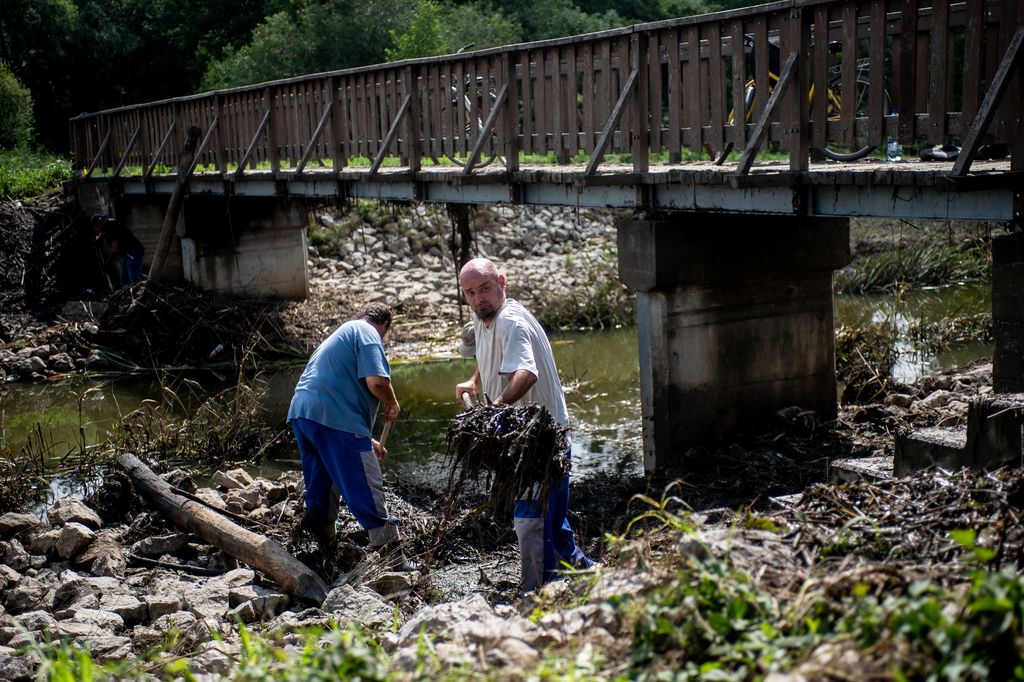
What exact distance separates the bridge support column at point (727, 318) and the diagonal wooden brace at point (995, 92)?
10.5ft

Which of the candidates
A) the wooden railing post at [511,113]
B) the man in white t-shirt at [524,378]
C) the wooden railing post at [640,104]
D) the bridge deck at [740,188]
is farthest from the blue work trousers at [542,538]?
the wooden railing post at [511,113]

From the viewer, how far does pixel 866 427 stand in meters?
9.15

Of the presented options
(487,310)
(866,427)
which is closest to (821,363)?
(866,427)

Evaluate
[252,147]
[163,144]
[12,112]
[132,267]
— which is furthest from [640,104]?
[12,112]

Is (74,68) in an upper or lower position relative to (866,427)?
upper

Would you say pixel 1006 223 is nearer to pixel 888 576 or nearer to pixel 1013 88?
pixel 1013 88

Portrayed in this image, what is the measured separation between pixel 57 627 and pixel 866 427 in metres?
7.45

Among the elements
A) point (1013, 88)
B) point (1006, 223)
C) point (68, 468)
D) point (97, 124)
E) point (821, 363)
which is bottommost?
point (68, 468)

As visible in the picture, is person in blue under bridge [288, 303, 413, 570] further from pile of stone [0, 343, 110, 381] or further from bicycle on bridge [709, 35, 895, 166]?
pile of stone [0, 343, 110, 381]

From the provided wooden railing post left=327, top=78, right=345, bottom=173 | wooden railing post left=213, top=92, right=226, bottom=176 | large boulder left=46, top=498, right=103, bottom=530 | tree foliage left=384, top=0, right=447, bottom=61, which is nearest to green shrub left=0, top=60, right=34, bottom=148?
tree foliage left=384, top=0, right=447, bottom=61

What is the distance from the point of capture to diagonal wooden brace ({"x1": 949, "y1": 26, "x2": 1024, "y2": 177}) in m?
5.20

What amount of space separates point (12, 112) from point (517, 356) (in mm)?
32219

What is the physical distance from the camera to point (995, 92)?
523 centimetres

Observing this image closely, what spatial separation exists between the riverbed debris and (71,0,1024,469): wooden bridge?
3.11 m
